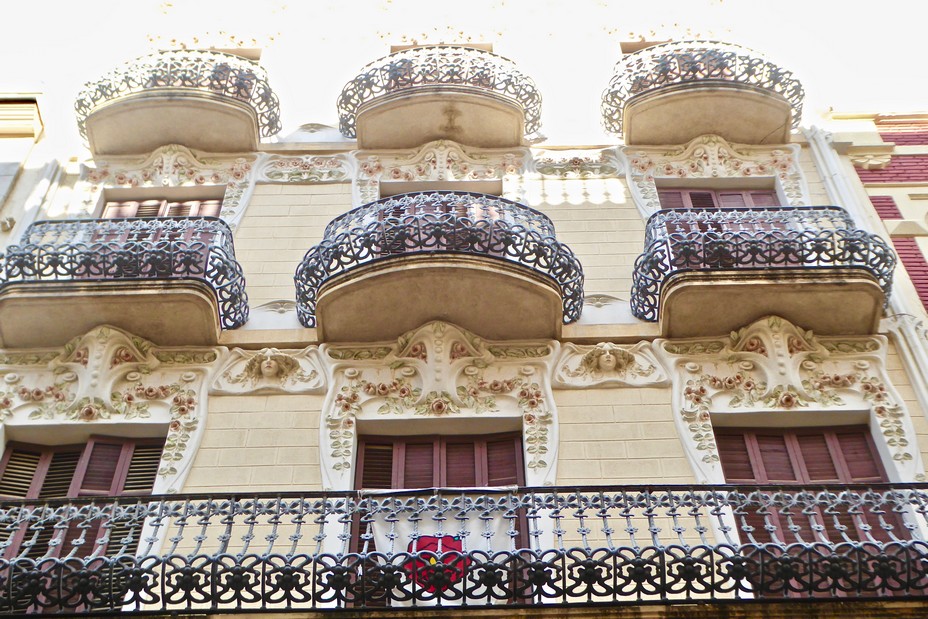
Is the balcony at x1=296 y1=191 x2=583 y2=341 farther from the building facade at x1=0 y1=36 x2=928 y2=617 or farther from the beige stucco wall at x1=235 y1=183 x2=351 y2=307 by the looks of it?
the beige stucco wall at x1=235 y1=183 x2=351 y2=307

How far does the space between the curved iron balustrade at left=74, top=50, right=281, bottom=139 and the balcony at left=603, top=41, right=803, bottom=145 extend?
4.68m

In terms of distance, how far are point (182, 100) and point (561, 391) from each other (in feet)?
20.4

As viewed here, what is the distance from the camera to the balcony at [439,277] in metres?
10.5

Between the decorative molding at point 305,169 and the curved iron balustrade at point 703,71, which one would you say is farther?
the curved iron balustrade at point 703,71

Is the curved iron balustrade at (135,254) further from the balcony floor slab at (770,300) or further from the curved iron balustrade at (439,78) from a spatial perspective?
the balcony floor slab at (770,300)

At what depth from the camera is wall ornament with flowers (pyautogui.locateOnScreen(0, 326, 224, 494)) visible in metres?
10.2

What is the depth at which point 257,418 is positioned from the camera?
1032 cm

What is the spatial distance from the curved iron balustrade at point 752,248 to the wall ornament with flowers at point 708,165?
1.63 meters

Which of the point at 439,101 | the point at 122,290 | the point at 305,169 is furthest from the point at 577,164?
the point at 122,290

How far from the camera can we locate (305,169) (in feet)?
44.8

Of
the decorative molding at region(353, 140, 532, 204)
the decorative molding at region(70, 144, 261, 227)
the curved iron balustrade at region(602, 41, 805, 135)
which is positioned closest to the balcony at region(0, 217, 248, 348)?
the decorative molding at region(70, 144, 261, 227)

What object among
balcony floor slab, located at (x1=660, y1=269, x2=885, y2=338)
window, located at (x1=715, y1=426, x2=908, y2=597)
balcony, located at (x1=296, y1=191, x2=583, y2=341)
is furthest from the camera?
balcony floor slab, located at (x1=660, y1=269, x2=885, y2=338)

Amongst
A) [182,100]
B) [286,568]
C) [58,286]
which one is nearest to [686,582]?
[286,568]

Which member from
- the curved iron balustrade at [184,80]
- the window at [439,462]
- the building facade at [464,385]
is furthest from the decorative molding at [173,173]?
the window at [439,462]
